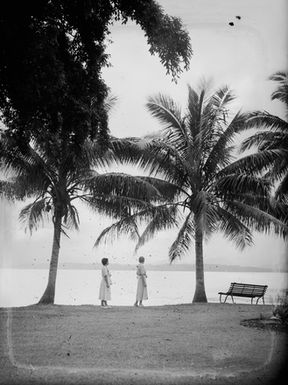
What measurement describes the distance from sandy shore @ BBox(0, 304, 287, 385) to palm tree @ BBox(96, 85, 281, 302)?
5.01 m

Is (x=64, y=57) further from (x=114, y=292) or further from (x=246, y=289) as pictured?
(x=114, y=292)

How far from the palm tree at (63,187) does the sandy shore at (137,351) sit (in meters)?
5.08

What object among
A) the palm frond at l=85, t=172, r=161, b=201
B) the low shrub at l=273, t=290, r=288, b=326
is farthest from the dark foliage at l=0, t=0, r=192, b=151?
the palm frond at l=85, t=172, r=161, b=201

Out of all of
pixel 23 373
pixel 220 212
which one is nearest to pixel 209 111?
pixel 220 212

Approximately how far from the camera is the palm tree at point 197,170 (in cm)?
1625

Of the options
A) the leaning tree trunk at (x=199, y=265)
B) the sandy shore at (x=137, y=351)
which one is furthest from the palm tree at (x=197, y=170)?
the sandy shore at (x=137, y=351)

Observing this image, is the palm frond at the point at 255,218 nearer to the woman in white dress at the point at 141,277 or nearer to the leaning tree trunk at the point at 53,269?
the woman in white dress at the point at 141,277

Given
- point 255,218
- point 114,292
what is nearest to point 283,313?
point 255,218

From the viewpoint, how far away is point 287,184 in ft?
60.2

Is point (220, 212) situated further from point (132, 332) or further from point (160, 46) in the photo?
point (160, 46)

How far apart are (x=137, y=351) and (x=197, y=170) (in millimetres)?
10433

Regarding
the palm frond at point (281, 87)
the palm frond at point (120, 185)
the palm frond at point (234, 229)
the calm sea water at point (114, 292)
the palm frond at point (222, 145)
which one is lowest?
the calm sea water at point (114, 292)

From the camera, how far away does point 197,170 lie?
56.2ft

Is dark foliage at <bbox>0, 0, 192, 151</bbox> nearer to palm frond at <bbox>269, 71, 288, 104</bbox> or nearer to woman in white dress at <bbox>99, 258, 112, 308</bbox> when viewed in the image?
woman in white dress at <bbox>99, 258, 112, 308</bbox>
